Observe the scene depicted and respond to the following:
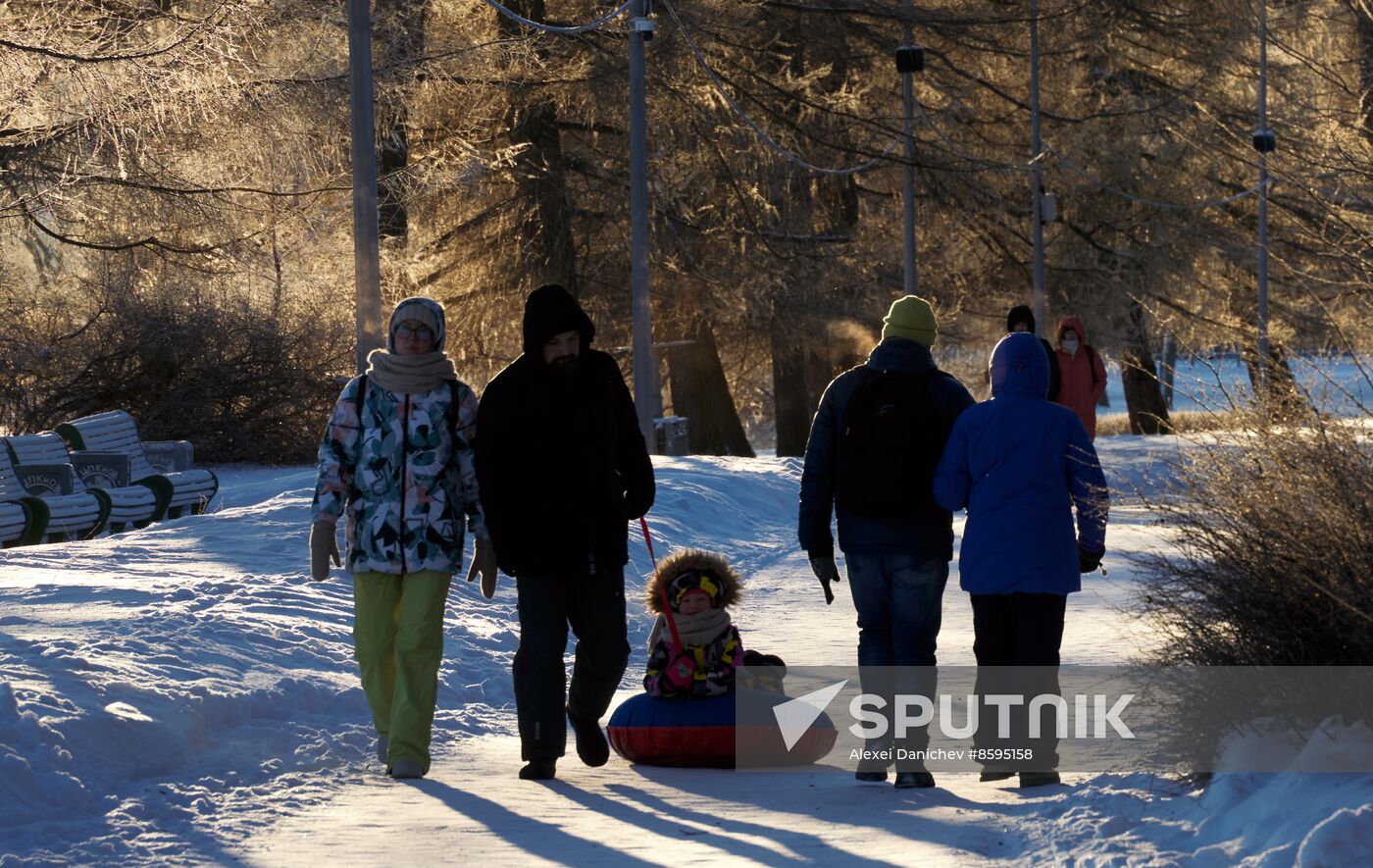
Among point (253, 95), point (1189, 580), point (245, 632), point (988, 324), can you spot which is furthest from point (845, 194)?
point (1189, 580)

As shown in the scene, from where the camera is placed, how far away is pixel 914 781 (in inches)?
283

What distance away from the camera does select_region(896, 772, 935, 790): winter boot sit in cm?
718

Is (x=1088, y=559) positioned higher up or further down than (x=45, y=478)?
further down

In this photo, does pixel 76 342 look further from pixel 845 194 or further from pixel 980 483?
pixel 980 483

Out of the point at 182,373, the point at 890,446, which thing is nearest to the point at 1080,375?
the point at 890,446

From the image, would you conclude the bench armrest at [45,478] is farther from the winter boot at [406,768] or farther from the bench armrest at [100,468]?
the winter boot at [406,768]

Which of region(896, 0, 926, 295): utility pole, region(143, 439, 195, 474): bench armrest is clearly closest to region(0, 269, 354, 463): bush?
region(143, 439, 195, 474): bench armrest

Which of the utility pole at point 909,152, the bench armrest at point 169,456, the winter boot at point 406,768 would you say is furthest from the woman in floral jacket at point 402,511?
the utility pole at point 909,152

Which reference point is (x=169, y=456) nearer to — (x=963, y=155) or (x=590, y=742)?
(x=590, y=742)

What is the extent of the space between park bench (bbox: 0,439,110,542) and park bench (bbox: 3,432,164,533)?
69 millimetres

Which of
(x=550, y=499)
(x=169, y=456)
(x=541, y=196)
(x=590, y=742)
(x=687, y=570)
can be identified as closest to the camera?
(x=550, y=499)

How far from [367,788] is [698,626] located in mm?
1494

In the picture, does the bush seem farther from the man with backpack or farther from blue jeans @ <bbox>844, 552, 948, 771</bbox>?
blue jeans @ <bbox>844, 552, 948, 771</bbox>

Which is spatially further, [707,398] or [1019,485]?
[707,398]
